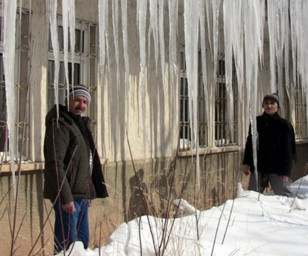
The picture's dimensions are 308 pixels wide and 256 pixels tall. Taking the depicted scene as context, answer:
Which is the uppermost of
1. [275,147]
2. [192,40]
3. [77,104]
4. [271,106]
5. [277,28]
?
[277,28]

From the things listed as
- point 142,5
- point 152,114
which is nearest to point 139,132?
point 152,114

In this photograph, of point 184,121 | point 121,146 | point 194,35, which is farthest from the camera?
point 184,121

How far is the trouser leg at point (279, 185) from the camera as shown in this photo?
15.7 ft

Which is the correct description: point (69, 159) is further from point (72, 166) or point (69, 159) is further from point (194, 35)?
point (194, 35)

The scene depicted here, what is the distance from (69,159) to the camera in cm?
312

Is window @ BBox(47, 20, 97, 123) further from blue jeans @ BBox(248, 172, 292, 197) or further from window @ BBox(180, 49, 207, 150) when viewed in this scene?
blue jeans @ BBox(248, 172, 292, 197)

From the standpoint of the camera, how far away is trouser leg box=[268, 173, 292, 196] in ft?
15.7

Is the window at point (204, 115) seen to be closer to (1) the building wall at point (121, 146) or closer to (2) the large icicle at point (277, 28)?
(1) the building wall at point (121, 146)

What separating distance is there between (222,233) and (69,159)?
1153 mm

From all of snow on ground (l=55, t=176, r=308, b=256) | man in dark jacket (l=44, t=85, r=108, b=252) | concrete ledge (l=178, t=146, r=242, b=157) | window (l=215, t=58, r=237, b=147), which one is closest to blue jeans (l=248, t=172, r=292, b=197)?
snow on ground (l=55, t=176, r=308, b=256)

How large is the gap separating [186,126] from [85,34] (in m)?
2.04

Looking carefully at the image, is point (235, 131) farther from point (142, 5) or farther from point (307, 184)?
point (142, 5)

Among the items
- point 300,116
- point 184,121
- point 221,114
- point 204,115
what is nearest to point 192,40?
point 184,121

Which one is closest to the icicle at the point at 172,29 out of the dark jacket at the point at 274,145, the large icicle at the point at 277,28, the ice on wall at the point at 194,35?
the ice on wall at the point at 194,35
